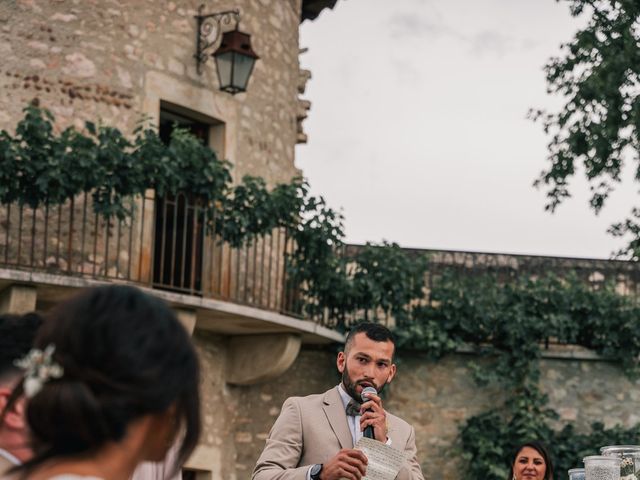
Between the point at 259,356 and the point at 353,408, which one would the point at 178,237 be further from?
the point at 353,408

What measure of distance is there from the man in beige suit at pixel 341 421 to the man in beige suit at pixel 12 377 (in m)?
2.38

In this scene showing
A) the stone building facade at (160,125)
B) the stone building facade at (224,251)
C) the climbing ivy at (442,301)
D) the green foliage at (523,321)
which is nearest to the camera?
the stone building facade at (160,125)

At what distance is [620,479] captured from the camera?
5.25 metres

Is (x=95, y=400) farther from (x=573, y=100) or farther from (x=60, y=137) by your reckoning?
(x=573, y=100)

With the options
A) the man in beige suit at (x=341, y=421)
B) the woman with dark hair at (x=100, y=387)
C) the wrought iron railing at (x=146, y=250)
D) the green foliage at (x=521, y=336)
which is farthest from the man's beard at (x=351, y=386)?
the green foliage at (x=521, y=336)

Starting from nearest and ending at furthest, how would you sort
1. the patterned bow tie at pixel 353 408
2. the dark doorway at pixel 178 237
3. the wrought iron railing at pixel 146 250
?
the patterned bow tie at pixel 353 408 → the wrought iron railing at pixel 146 250 → the dark doorway at pixel 178 237

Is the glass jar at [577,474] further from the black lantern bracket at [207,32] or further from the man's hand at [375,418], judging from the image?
the black lantern bracket at [207,32]

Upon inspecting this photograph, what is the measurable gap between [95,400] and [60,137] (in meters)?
9.85

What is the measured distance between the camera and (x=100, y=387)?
2.22m

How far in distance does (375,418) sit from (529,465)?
3726 millimetres

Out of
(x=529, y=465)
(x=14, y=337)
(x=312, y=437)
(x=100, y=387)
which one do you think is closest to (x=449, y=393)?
(x=529, y=465)

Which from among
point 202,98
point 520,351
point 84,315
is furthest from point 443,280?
point 84,315

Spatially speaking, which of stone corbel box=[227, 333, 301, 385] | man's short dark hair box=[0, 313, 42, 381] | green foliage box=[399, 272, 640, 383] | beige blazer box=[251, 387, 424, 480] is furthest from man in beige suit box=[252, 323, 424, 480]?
green foliage box=[399, 272, 640, 383]

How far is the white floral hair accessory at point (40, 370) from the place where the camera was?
87.3 inches
